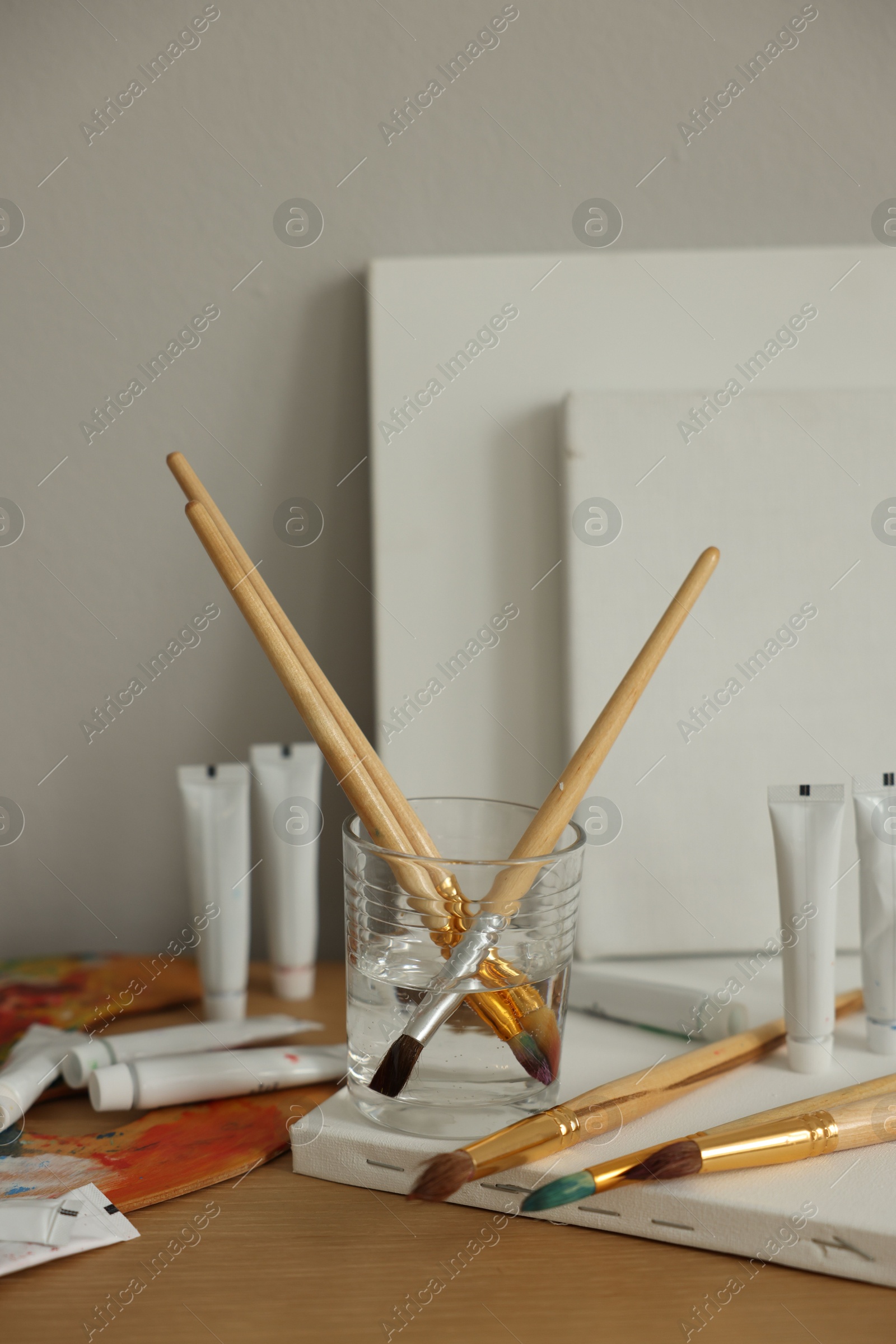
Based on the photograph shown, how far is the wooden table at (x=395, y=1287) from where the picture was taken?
1.15 feet

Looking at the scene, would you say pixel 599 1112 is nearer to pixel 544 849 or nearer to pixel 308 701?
pixel 544 849

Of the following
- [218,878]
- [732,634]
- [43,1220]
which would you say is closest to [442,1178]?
[43,1220]

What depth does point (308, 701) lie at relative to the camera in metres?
0.46

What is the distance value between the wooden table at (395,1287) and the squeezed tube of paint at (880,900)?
0.17m

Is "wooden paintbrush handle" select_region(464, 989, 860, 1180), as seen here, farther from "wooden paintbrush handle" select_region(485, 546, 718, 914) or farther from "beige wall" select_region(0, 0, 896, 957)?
"beige wall" select_region(0, 0, 896, 957)

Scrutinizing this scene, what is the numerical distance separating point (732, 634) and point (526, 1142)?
0.35 metres

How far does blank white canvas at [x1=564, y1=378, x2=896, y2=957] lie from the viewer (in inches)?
25.2

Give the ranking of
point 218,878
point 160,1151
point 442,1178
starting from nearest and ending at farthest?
1. point 442,1178
2. point 160,1151
3. point 218,878

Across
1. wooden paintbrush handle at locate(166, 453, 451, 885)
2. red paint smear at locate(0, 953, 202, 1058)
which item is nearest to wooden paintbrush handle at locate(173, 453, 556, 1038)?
wooden paintbrush handle at locate(166, 453, 451, 885)

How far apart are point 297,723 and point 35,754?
0.18 metres

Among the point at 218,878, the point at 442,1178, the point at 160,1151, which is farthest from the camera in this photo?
the point at 218,878

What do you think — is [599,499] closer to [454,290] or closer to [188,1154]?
[454,290]

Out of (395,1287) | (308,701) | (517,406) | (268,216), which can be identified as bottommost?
(395,1287)

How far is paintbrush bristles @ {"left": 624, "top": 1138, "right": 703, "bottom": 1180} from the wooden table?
0.11ft
